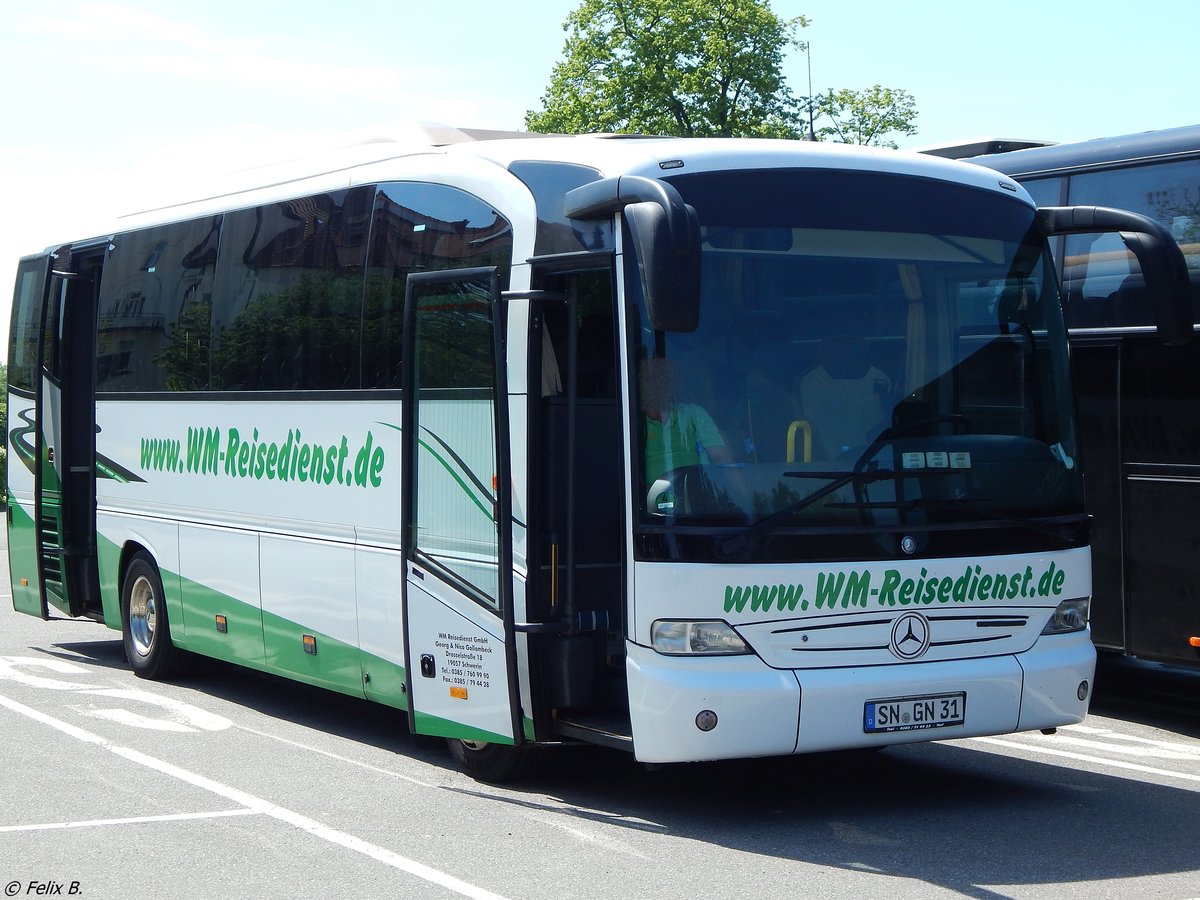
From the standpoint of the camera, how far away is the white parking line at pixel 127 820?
7484 mm

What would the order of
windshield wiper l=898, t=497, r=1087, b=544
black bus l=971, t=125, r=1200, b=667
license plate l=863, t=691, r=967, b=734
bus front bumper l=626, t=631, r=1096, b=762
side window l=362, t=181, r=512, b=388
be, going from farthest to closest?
black bus l=971, t=125, r=1200, b=667 → side window l=362, t=181, r=512, b=388 → windshield wiper l=898, t=497, r=1087, b=544 → license plate l=863, t=691, r=967, b=734 → bus front bumper l=626, t=631, r=1096, b=762

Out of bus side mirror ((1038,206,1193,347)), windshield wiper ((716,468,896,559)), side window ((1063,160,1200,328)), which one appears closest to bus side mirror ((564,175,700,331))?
windshield wiper ((716,468,896,559))

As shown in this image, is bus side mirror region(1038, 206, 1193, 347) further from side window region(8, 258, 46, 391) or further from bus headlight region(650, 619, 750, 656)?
side window region(8, 258, 46, 391)

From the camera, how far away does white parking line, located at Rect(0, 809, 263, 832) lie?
7.48 meters

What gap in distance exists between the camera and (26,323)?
46.6ft

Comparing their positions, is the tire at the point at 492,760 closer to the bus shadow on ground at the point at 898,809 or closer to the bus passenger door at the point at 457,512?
the bus shadow on ground at the point at 898,809

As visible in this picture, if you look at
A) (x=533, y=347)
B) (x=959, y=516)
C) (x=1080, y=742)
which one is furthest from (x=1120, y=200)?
(x=533, y=347)

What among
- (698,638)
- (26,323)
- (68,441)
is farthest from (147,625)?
(698,638)

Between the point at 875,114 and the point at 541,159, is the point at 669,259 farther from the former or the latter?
the point at 875,114

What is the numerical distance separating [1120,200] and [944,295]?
3.92 m

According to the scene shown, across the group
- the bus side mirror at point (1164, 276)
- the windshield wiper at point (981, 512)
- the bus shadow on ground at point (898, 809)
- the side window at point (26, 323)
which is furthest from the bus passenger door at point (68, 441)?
the bus side mirror at point (1164, 276)

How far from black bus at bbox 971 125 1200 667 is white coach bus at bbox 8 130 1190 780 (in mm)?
2690

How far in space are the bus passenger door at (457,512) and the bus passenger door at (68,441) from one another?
5635 mm

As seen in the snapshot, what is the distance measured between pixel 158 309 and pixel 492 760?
531 cm
